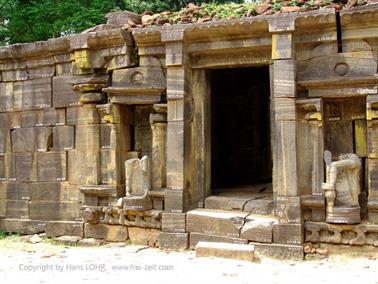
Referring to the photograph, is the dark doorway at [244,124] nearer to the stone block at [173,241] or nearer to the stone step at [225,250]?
the stone block at [173,241]

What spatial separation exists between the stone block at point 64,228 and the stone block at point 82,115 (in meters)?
1.84

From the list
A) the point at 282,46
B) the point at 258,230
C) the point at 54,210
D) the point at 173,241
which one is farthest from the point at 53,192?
the point at 282,46

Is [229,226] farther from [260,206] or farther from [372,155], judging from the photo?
[372,155]

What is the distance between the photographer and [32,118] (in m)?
8.73

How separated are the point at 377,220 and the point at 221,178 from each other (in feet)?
15.8

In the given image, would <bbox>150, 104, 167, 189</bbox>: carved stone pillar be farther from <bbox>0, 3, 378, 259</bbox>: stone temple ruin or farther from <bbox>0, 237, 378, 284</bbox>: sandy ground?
<bbox>0, 237, 378, 284</bbox>: sandy ground

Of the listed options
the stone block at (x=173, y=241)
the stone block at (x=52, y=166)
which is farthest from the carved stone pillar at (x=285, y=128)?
the stone block at (x=52, y=166)

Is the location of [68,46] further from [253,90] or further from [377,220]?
[377,220]

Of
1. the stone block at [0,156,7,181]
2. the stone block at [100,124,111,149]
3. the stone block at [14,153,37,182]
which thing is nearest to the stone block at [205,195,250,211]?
the stone block at [100,124,111,149]

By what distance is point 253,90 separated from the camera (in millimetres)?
11164

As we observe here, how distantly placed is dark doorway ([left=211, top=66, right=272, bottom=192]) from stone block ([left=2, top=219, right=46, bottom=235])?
438cm

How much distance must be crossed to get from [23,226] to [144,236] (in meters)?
2.73

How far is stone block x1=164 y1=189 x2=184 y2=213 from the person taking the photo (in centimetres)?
703

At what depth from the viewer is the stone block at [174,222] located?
700 cm
